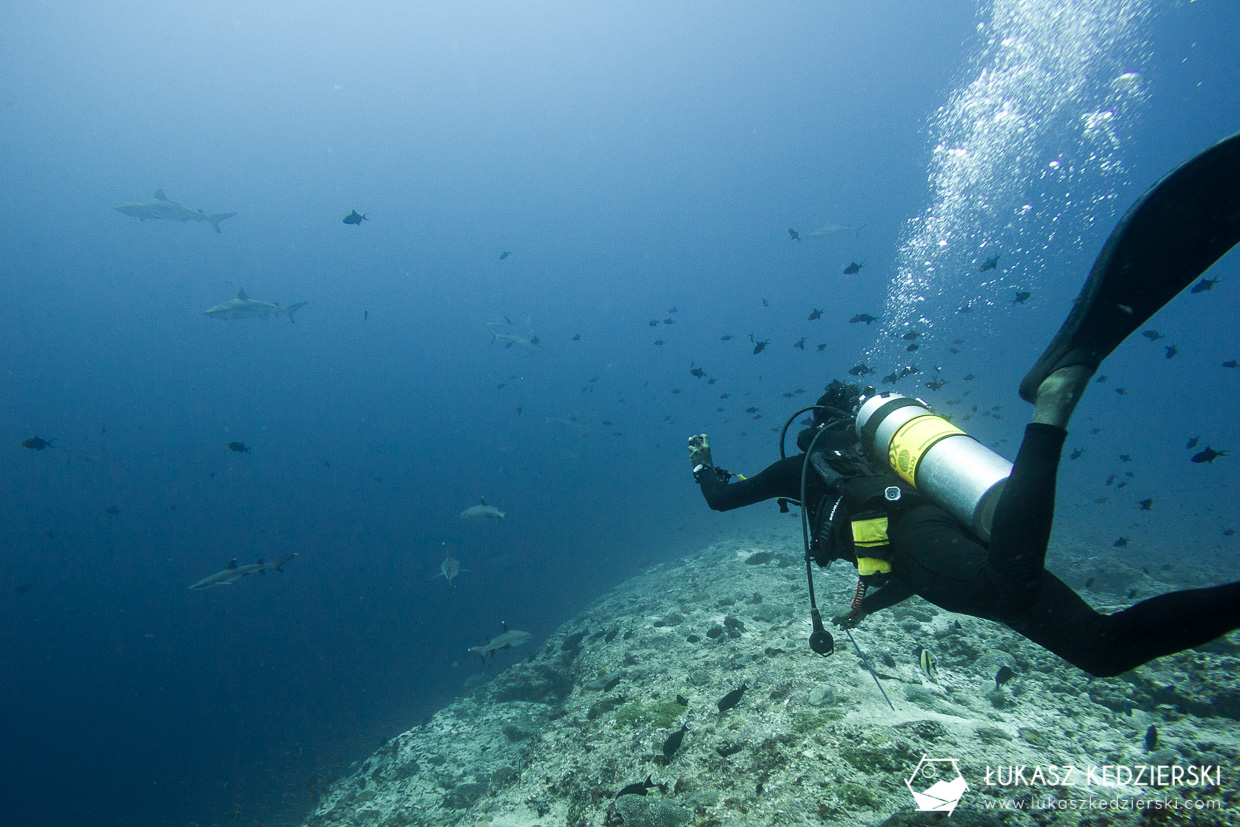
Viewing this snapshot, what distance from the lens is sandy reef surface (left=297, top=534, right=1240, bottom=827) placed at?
9.73ft

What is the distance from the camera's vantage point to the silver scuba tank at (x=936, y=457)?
8.89 ft

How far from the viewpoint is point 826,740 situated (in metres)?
3.75

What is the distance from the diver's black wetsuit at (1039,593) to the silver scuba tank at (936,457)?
0.65ft

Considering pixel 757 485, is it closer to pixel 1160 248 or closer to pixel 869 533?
pixel 869 533

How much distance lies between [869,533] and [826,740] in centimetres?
215

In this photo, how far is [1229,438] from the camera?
3450 inches

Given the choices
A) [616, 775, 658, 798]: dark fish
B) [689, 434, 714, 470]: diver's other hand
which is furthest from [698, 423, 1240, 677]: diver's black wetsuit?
[616, 775, 658, 798]: dark fish

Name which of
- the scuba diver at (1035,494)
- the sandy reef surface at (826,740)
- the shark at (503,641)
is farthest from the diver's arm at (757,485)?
the shark at (503,641)

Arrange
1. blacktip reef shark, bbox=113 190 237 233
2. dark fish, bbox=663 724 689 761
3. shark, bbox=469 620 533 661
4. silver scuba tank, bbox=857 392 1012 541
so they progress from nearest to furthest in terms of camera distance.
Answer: silver scuba tank, bbox=857 392 1012 541
dark fish, bbox=663 724 689 761
shark, bbox=469 620 533 661
blacktip reef shark, bbox=113 190 237 233

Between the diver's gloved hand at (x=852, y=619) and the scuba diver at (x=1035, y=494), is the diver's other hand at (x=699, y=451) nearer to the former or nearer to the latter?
the scuba diver at (x=1035, y=494)

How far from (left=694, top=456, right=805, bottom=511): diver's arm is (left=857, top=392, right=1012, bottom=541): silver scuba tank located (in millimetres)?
749

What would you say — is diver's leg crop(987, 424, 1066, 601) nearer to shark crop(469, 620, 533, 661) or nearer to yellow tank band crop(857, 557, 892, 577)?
Answer: yellow tank band crop(857, 557, 892, 577)

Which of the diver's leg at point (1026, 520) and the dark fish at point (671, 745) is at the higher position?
the diver's leg at point (1026, 520)

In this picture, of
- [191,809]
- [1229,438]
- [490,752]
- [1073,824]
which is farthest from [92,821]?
[1229,438]
